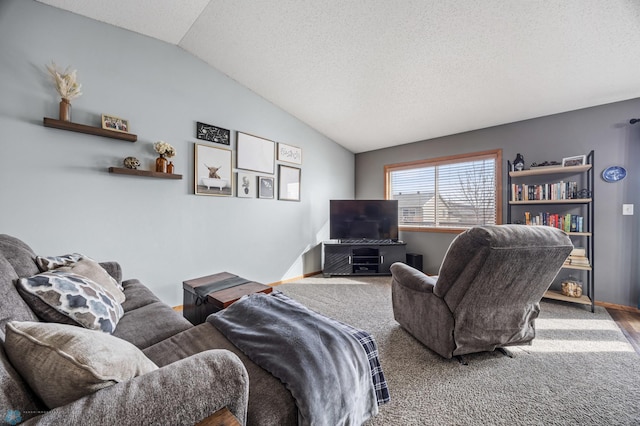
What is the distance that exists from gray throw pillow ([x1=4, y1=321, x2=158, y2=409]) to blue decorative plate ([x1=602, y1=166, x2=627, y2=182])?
4.48 metres

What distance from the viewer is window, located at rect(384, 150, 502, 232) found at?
3752mm

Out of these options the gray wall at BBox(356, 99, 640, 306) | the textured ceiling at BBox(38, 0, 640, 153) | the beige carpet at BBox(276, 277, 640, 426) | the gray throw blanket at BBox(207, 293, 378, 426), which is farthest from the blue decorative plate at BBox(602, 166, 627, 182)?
the gray throw blanket at BBox(207, 293, 378, 426)

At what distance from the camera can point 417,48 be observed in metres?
2.45

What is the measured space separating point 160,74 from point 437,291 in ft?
11.1

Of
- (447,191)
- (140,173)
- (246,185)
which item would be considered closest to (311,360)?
(140,173)

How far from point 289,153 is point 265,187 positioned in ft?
2.33

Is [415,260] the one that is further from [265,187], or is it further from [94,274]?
[94,274]

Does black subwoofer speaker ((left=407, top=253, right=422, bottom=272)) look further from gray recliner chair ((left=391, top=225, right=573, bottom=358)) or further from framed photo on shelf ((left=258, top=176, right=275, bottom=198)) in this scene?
framed photo on shelf ((left=258, top=176, right=275, bottom=198))

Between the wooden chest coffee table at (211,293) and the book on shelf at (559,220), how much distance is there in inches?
129

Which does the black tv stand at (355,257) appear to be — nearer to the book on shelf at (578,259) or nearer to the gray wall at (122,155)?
the gray wall at (122,155)

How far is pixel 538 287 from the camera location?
1.79 m

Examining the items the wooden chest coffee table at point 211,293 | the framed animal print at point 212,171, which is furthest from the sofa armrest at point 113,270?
the framed animal print at point 212,171

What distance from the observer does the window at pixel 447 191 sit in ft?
12.3

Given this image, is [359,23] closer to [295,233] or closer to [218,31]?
[218,31]
